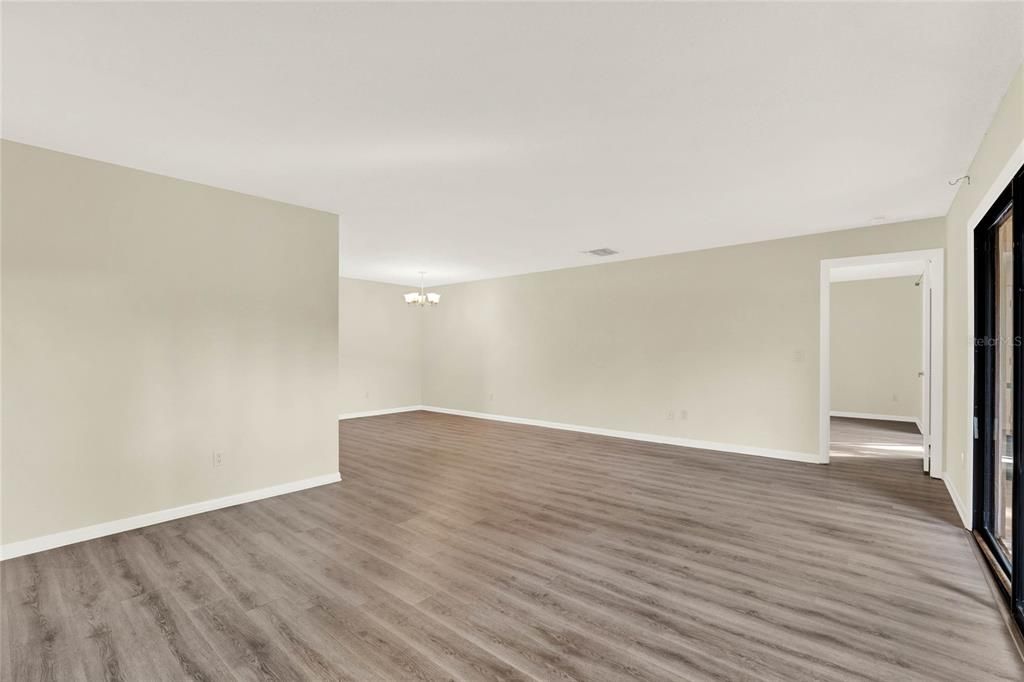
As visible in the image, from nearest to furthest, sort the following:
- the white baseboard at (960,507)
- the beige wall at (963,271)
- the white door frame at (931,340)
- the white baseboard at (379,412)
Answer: the beige wall at (963,271) < the white baseboard at (960,507) < the white door frame at (931,340) < the white baseboard at (379,412)

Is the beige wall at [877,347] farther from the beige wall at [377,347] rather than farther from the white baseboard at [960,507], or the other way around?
the beige wall at [377,347]

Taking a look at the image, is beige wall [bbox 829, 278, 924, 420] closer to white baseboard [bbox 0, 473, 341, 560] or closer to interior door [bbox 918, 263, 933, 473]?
interior door [bbox 918, 263, 933, 473]

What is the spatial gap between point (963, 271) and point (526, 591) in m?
4.05

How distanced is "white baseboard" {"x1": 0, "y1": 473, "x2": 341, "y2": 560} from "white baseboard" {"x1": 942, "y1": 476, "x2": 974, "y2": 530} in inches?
210

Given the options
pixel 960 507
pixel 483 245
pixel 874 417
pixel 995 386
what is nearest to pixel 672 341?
pixel 483 245

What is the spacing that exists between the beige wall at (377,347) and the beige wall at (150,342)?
13.8 ft

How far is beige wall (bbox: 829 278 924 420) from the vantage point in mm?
8188

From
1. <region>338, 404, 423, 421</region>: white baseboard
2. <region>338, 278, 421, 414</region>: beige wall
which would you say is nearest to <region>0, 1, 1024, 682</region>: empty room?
<region>338, 404, 423, 421</region>: white baseboard

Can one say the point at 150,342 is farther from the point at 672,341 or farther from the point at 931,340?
the point at 931,340

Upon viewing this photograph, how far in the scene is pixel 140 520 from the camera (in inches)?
136

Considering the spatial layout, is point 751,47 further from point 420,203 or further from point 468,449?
point 468,449

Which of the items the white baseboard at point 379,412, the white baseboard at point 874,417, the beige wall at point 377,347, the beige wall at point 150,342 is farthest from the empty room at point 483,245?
the white baseboard at point 874,417

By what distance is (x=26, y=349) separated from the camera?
119 inches

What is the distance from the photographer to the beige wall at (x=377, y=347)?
8.69 m
